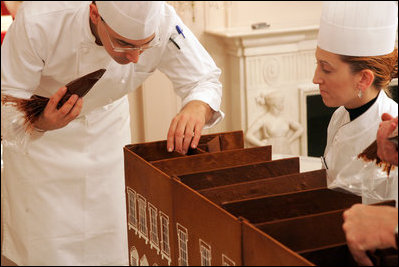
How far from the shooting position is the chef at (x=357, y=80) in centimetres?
100

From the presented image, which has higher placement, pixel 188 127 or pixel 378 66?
pixel 378 66

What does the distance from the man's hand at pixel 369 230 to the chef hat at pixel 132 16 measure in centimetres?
39

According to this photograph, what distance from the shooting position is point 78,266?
1.89 m

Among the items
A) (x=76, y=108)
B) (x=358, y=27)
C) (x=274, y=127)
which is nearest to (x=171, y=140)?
(x=76, y=108)

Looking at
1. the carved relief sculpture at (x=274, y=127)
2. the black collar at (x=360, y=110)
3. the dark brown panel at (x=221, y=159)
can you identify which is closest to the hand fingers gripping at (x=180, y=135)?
the dark brown panel at (x=221, y=159)

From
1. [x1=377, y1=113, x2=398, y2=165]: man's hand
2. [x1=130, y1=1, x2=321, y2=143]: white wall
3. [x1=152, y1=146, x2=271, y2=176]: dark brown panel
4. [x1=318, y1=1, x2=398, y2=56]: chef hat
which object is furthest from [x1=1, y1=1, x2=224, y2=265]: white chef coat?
[x1=130, y1=1, x2=321, y2=143]: white wall

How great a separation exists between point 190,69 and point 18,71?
0.44 meters

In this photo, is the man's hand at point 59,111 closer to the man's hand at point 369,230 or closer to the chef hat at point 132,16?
the chef hat at point 132,16

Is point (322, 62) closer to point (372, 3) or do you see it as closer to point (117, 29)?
point (372, 3)

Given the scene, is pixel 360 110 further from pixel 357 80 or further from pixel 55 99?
pixel 55 99

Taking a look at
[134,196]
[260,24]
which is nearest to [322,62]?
[134,196]

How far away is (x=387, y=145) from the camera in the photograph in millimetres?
925

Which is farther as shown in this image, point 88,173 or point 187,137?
point 88,173

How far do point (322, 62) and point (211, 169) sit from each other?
10.9 inches
